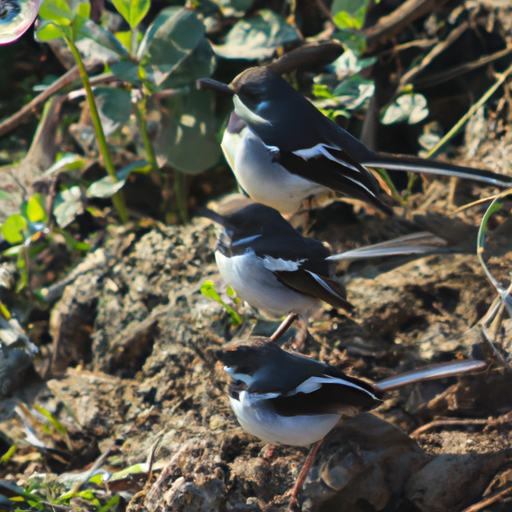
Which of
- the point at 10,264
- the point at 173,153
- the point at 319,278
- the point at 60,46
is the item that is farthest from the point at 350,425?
the point at 60,46

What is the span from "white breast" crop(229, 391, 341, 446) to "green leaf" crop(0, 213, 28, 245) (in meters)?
1.48

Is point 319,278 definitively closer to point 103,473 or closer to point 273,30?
point 103,473

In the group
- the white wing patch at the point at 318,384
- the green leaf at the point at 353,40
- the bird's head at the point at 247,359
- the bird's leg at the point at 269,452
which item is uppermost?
the green leaf at the point at 353,40

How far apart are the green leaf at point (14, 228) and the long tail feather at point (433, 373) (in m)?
1.75

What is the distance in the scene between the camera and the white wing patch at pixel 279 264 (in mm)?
1820

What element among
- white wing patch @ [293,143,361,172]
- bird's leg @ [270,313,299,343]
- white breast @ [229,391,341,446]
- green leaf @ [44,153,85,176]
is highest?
white wing patch @ [293,143,361,172]

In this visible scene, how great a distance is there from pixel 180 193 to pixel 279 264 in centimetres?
126

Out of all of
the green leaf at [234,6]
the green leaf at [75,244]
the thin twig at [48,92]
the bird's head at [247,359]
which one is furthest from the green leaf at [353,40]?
the bird's head at [247,359]

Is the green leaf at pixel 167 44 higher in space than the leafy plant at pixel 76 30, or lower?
lower

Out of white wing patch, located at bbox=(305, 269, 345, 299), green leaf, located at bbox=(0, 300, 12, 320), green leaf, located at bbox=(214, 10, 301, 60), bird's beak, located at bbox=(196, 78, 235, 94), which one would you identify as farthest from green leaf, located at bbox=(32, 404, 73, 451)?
green leaf, located at bbox=(214, 10, 301, 60)

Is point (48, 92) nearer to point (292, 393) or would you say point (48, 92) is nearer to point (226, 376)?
point (226, 376)

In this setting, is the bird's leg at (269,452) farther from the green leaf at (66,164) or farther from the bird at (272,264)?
the green leaf at (66,164)

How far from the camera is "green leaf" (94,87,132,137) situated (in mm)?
2574

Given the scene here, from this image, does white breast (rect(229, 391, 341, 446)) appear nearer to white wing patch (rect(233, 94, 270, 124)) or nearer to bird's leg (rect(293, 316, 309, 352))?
bird's leg (rect(293, 316, 309, 352))
